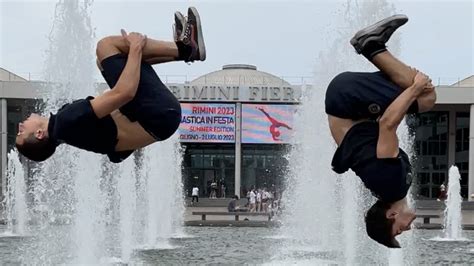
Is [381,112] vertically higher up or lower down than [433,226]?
higher up

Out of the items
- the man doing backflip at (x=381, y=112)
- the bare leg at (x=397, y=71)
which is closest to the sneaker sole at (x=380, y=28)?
the man doing backflip at (x=381, y=112)

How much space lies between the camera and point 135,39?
4.11 meters

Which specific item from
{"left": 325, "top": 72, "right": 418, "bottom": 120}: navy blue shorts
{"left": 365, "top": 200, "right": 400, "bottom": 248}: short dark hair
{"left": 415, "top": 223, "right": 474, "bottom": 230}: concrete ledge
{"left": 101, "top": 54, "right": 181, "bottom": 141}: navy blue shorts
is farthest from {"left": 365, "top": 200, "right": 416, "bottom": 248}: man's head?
{"left": 415, "top": 223, "right": 474, "bottom": 230}: concrete ledge

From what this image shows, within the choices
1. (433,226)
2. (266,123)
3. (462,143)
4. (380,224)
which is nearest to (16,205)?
(433,226)

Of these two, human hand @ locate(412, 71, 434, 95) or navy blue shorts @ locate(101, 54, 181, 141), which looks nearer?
human hand @ locate(412, 71, 434, 95)

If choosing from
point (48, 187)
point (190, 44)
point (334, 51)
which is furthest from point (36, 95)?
point (190, 44)

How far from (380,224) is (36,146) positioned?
206cm

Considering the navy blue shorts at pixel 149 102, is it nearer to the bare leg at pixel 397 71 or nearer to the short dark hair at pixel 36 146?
the short dark hair at pixel 36 146

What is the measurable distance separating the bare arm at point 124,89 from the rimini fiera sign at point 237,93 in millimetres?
40998

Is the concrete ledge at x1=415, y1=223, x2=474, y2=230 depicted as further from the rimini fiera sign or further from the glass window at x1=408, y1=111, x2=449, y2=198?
the glass window at x1=408, y1=111, x2=449, y2=198

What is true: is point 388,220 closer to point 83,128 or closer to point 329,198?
point 83,128

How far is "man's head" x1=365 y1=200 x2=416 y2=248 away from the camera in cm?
391

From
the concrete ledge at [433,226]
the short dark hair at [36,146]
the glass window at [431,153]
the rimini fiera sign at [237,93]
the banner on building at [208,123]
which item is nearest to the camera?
the short dark hair at [36,146]

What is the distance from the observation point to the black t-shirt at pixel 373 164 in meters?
3.77
